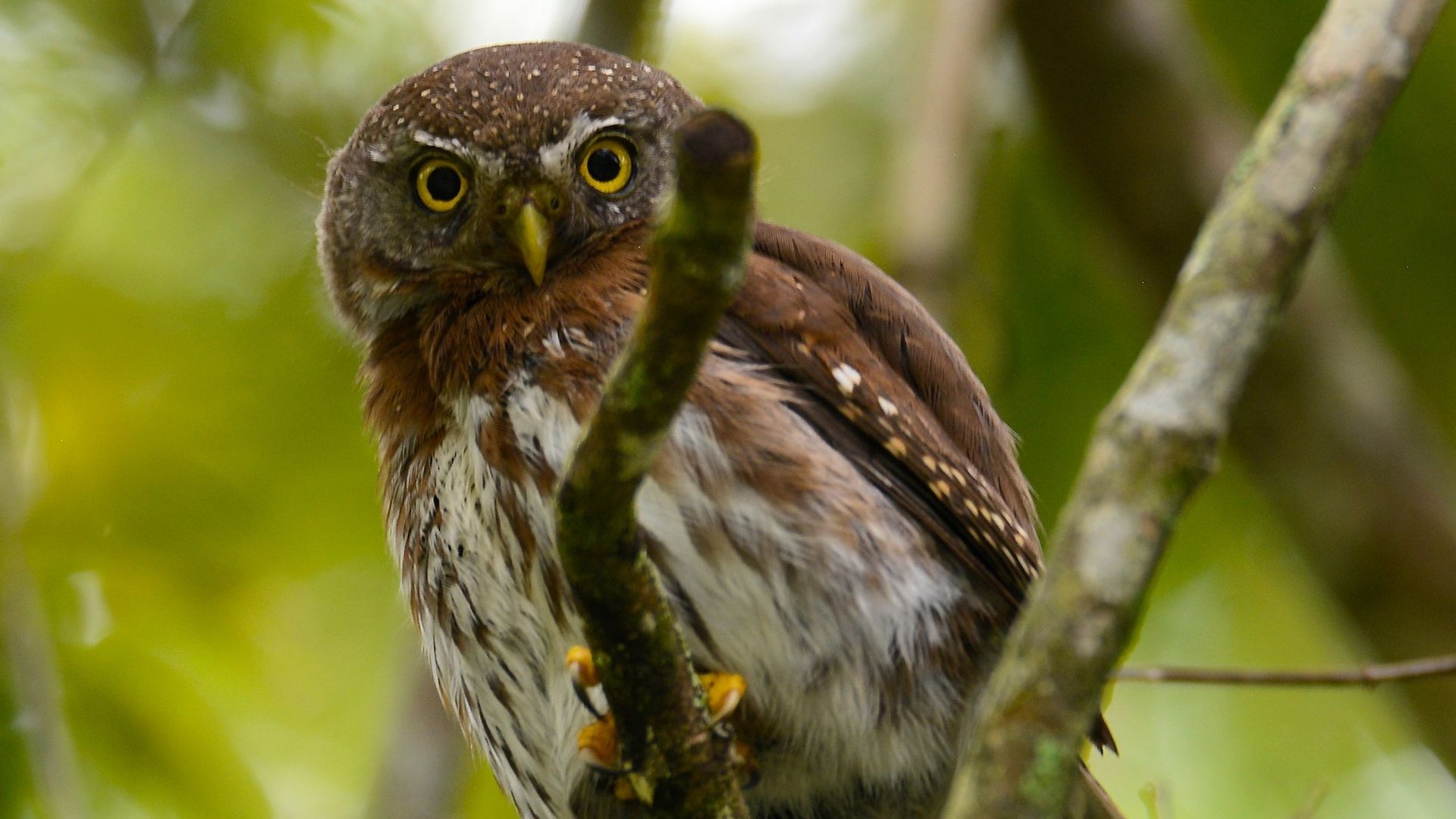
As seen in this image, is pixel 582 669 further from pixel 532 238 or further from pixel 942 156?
pixel 942 156

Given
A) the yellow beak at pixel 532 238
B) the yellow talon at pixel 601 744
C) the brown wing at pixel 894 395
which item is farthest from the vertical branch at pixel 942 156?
the yellow talon at pixel 601 744

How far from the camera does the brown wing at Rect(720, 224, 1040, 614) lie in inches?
139

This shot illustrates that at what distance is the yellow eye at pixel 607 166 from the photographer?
4016mm

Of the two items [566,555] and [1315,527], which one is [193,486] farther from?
[1315,527]

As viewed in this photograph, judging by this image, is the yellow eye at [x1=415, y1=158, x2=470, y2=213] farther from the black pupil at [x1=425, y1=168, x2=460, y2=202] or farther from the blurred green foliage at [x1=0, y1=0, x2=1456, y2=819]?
the blurred green foliage at [x1=0, y1=0, x2=1456, y2=819]

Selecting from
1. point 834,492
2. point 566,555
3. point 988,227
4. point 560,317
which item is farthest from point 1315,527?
point 566,555

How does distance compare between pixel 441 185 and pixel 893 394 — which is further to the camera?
pixel 441 185

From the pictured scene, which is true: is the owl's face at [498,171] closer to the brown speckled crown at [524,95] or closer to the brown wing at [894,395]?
the brown speckled crown at [524,95]

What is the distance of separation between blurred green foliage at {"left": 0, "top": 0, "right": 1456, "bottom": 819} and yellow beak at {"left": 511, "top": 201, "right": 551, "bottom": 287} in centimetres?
136

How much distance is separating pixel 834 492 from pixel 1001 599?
1.62 ft

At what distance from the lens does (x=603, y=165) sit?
13.3 ft

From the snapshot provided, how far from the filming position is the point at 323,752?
5547 mm

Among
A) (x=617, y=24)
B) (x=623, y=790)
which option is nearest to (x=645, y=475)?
(x=623, y=790)

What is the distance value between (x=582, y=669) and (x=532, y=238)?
1160 millimetres
